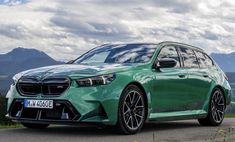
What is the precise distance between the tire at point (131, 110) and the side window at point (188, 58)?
7.12 feet

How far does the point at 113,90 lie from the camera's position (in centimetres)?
844

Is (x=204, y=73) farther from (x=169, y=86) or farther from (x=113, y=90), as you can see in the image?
(x=113, y=90)

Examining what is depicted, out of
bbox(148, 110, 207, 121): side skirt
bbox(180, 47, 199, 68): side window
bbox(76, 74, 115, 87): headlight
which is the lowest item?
bbox(148, 110, 207, 121): side skirt

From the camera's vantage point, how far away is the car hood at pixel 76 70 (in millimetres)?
8422

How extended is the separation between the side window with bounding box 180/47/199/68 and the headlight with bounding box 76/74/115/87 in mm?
2810

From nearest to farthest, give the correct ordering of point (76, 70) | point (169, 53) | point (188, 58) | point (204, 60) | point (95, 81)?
point (95, 81) → point (76, 70) → point (169, 53) → point (188, 58) → point (204, 60)

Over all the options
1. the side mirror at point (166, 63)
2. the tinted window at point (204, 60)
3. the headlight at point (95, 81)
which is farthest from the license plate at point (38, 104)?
the tinted window at point (204, 60)

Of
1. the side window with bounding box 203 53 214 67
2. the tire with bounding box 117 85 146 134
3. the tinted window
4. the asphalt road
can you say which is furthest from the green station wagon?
the side window with bounding box 203 53 214 67

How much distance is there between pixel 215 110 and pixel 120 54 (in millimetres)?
2865

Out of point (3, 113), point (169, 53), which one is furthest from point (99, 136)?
point (3, 113)

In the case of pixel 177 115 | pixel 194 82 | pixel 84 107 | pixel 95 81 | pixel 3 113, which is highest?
pixel 95 81

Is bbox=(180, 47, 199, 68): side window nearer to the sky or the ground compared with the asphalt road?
nearer to the sky

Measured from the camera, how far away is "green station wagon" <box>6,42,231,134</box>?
8.31 metres

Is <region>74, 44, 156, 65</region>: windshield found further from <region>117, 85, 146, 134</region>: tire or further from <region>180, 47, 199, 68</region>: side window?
<region>180, 47, 199, 68</region>: side window
